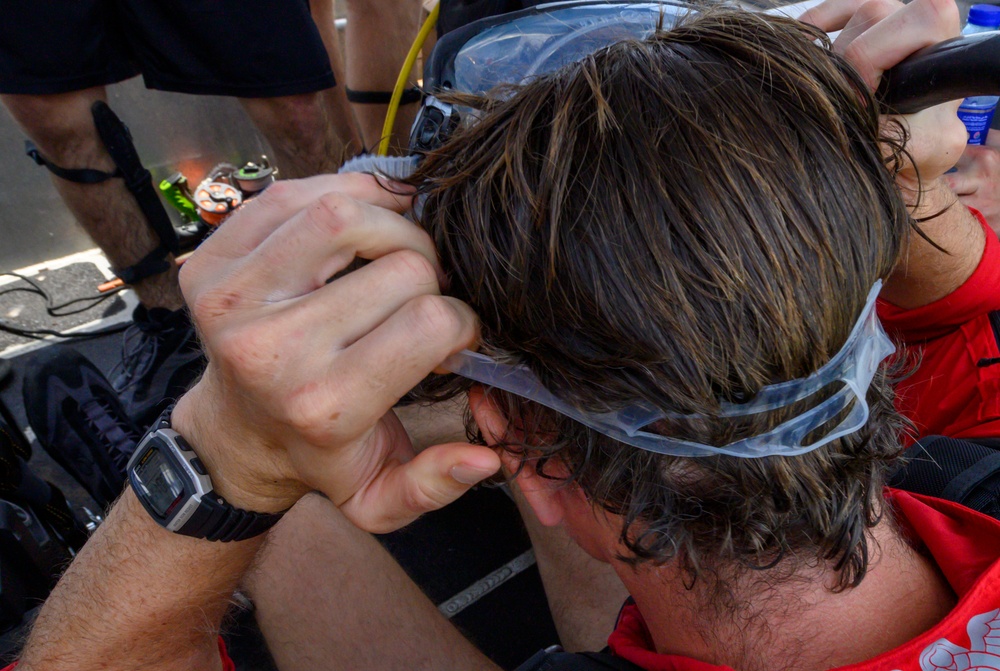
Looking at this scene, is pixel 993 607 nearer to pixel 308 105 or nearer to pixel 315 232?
pixel 315 232

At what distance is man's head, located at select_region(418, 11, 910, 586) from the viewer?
26.5 inches

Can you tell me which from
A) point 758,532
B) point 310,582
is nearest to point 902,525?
point 758,532

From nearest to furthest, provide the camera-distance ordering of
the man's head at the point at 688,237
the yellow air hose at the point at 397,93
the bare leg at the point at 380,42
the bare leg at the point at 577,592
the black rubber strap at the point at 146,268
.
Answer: the man's head at the point at 688,237 < the yellow air hose at the point at 397,93 < the bare leg at the point at 577,592 < the black rubber strap at the point at 146,268 < the bare leg at the point at 380,42

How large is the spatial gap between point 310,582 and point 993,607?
Result: 1.19 m

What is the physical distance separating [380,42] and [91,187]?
131 centimetres

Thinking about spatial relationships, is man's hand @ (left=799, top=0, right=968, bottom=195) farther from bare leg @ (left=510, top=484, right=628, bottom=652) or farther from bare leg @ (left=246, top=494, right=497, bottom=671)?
bare leg @ (left=246, top=494, right=497, bottom=671)

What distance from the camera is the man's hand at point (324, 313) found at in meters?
0.68

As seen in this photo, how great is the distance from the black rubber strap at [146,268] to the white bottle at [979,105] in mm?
2472

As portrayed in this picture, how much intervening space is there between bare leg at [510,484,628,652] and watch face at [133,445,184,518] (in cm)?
71

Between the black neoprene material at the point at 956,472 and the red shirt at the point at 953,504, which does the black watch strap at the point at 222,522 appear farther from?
the black neoprene material at the point at 956,472

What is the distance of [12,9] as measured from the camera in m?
2.02

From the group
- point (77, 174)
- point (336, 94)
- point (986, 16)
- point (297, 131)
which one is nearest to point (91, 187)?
point (77, 174)

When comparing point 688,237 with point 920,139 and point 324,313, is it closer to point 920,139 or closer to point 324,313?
point 324,313

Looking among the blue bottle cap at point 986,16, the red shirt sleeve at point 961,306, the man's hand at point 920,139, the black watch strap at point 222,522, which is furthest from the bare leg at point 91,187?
the blue bottle cap at point 986,16
